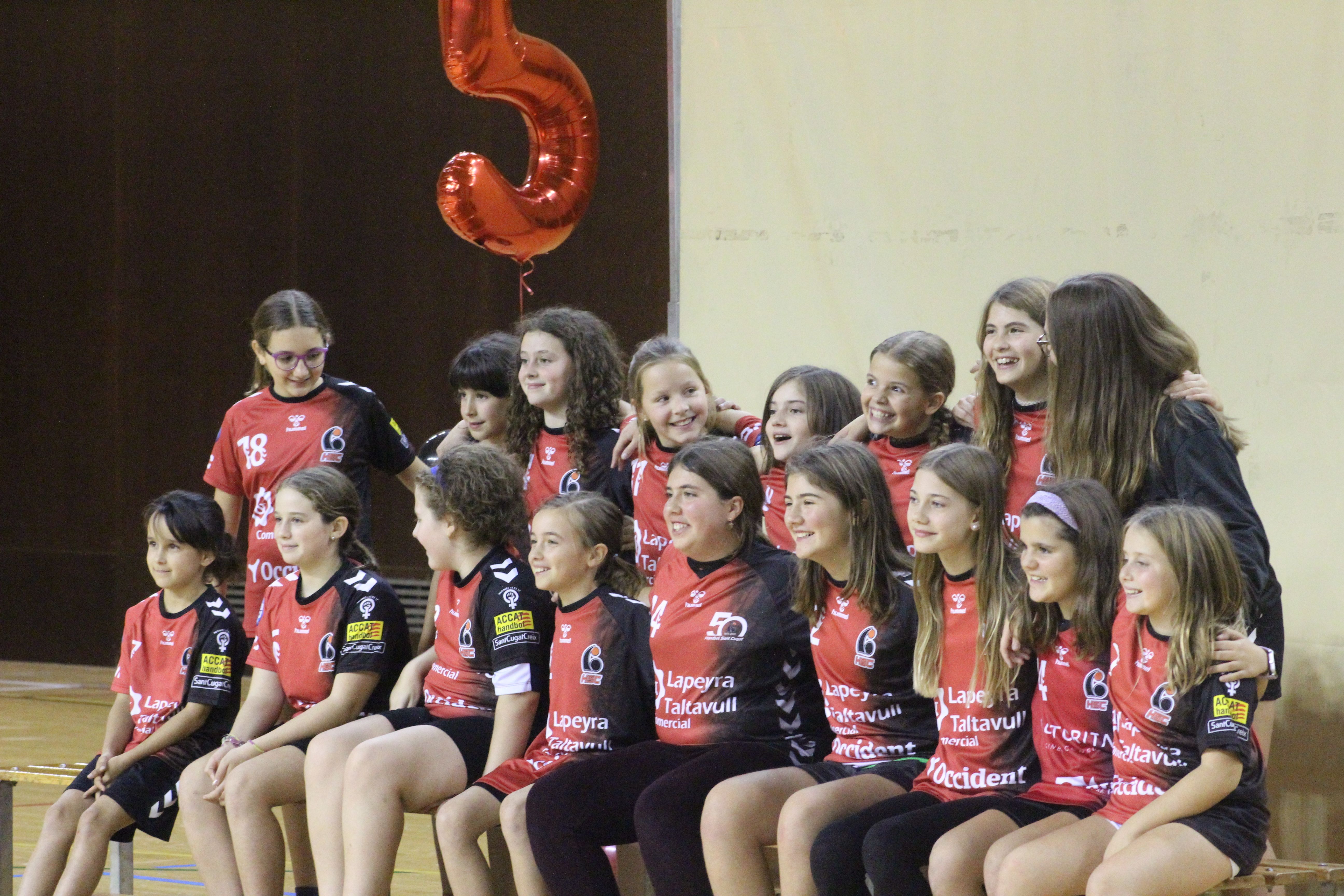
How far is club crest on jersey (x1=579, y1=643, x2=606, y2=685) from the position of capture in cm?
361

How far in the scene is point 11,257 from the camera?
31.6 feet

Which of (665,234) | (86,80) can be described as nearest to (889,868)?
(665,234)

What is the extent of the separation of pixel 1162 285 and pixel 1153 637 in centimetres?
191

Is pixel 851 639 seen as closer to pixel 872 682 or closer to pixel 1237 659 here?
pixel 872 682

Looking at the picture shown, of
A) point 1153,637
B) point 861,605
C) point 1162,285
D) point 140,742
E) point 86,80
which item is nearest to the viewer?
point 1153,637

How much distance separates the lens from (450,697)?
388cm

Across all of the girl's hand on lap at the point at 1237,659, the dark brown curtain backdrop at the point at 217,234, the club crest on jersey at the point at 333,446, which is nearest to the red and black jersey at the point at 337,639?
the club crest on jersey at the point at 333,446

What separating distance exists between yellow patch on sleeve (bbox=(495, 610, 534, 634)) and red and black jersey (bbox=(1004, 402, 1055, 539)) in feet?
3.41

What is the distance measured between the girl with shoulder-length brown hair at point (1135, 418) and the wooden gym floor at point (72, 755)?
2.33m

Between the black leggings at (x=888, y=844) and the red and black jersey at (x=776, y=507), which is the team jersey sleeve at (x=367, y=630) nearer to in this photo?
the red and black jersey at (x=776, y=507)

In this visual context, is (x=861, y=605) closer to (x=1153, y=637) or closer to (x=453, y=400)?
(x=1153, y=637)

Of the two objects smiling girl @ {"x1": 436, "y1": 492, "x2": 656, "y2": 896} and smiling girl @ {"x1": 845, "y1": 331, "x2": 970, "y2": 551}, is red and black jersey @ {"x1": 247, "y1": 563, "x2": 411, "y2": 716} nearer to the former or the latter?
smiling girl @ {"x1": 436, "y1": 492, "x2": 656, "y2": 896}

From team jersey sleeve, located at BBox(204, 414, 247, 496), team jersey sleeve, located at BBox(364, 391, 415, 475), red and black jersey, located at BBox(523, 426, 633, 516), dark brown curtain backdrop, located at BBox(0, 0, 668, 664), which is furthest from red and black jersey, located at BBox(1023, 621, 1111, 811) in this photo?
dark brown curtain backdrop, located at BBox(0, 0, 668, 664)

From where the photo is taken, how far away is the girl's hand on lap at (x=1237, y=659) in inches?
109
